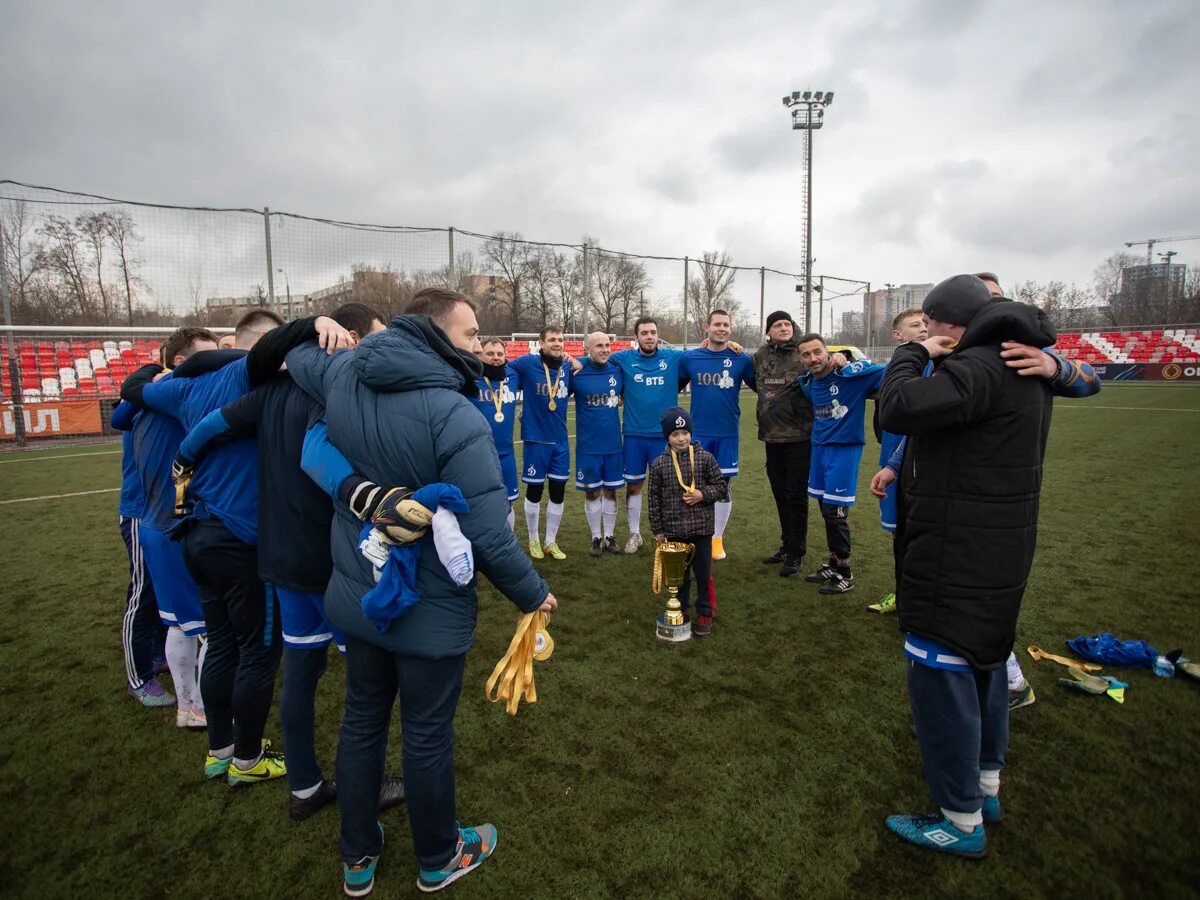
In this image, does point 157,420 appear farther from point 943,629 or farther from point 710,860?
point 943,629

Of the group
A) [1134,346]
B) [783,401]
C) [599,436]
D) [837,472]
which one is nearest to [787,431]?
[783,401]

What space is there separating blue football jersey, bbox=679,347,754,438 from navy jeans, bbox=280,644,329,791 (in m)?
4.36

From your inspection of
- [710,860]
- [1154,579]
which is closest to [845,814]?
[710,860]

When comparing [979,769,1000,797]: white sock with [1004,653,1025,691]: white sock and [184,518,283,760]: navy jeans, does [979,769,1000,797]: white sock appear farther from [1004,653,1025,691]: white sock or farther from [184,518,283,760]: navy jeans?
[184,518,283,760]: navy jeans

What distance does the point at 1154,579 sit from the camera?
544cm

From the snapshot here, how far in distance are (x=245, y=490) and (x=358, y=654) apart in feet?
3.45

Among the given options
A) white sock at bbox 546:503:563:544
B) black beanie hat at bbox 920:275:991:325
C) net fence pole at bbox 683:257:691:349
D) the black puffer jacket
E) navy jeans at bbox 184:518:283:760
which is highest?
net fence pole at bbox 683:257:691:349

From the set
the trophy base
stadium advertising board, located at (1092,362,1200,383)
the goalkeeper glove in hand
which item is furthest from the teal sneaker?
stadium advertising board, located at (1092,362,1200,383)

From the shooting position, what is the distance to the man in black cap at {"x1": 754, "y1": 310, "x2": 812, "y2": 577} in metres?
5.70

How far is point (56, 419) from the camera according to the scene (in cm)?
1452

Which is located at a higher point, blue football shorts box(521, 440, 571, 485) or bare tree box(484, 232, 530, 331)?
bare tree box(484, 232, 530, 331)

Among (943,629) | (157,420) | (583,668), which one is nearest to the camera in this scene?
(943,629)

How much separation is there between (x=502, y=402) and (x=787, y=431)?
267cm

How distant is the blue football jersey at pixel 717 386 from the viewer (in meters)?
6.24
